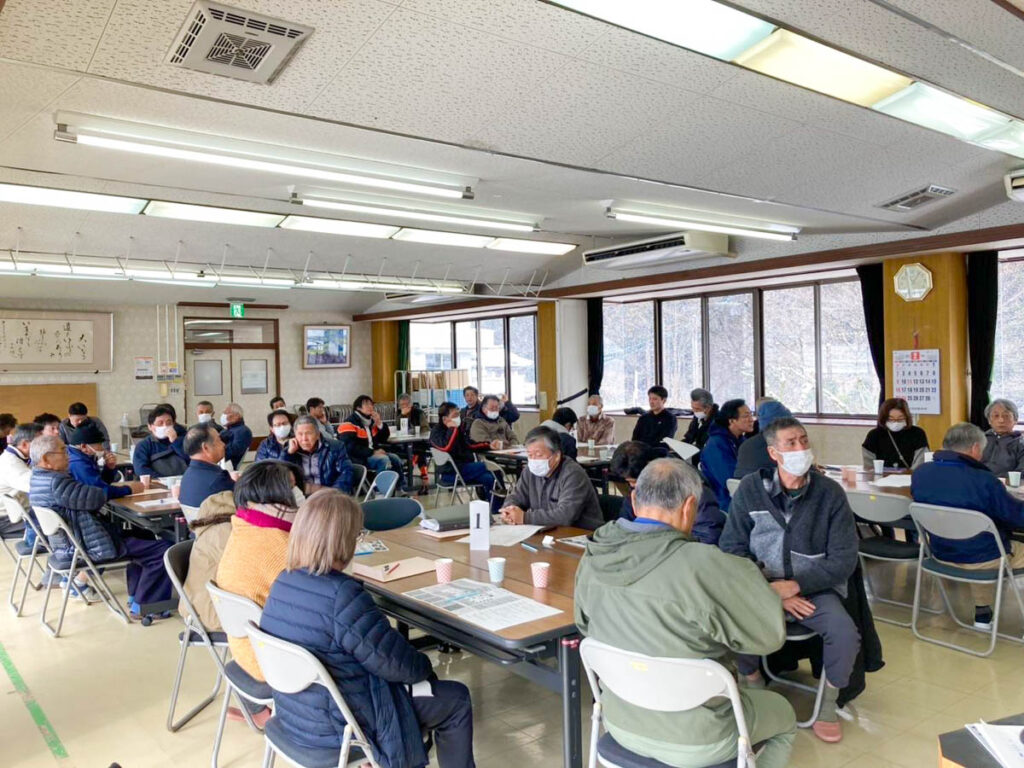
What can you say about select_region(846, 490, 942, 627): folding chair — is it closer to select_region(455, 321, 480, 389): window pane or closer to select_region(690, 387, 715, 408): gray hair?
select_region(690, 387, 715, 408): gray hair

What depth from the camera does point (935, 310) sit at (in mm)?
7691

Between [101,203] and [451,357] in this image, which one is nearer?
[101,203]

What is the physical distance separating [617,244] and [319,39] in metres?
6.77

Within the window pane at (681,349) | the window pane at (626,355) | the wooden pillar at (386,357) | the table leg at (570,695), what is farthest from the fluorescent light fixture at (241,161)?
the wooden pillar at (386,357)

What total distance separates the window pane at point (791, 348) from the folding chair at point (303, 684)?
8321 millimetres

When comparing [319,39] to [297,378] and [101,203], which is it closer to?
[101,203]

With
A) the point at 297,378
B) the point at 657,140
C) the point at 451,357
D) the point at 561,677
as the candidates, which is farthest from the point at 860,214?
the point at 297,378

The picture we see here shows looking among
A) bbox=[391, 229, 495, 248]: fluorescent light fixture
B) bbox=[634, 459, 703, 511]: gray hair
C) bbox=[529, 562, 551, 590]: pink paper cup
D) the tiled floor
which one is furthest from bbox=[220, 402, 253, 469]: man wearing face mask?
bbox=[634, 459, 703, 511]: gray hair

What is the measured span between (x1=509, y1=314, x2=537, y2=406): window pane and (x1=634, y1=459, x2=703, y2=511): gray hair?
10.7 meters

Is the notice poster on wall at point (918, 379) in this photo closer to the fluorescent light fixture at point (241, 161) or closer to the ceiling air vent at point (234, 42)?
the fluorescent light fixture at point (241, 161)

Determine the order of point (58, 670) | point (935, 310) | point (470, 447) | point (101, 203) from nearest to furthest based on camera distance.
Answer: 1. point (58, 670)
2. point (101, 203)
3. point (935, 310)
4. point (470, 447)

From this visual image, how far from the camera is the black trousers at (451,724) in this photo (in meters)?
2.51

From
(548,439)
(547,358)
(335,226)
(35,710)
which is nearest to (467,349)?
(547,358)

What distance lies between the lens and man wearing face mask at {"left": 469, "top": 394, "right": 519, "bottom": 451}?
9000 mm
